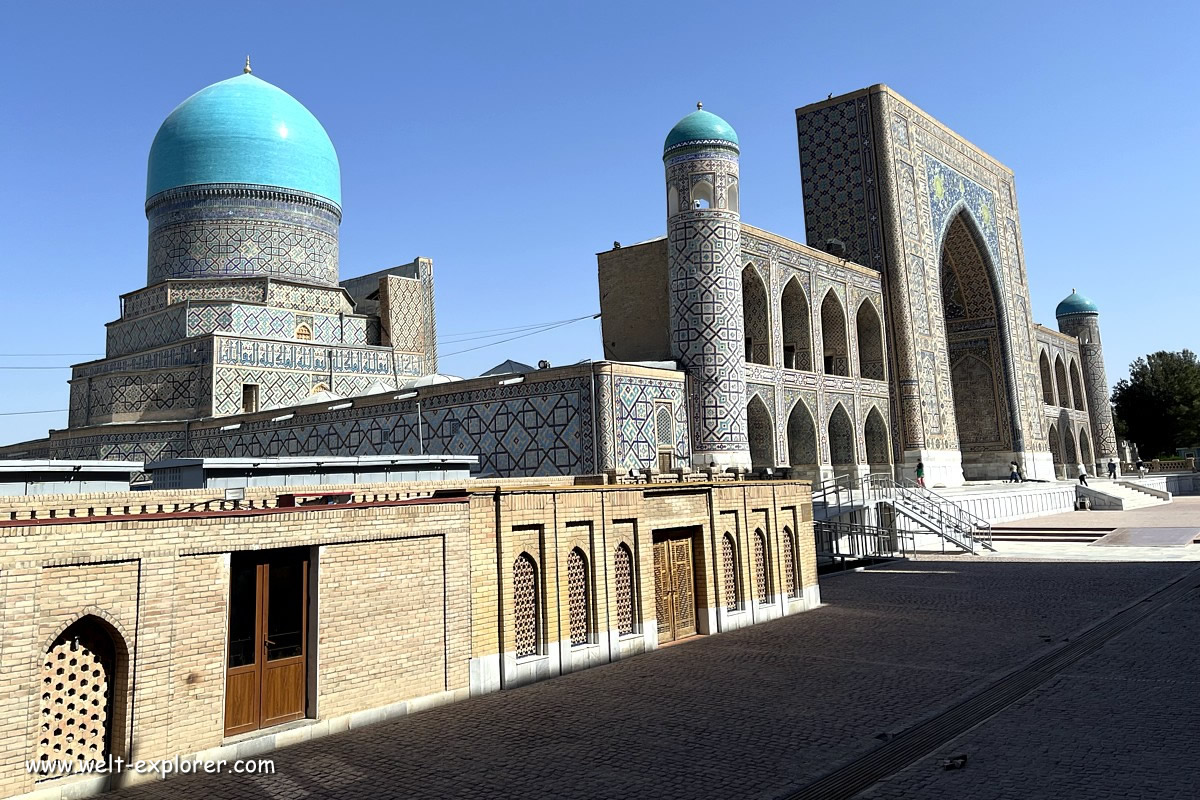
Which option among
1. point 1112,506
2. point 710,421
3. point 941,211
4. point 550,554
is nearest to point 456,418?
point 710,421

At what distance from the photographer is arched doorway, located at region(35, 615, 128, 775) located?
488 centimetres

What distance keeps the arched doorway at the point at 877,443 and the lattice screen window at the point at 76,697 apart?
21.6 m

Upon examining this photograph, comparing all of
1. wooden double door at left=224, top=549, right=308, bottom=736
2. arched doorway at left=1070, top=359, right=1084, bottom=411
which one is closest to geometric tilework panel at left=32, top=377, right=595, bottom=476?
wooden double door at left=224, top=549, right=308, bottom=736

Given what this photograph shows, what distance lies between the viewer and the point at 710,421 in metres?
17.5

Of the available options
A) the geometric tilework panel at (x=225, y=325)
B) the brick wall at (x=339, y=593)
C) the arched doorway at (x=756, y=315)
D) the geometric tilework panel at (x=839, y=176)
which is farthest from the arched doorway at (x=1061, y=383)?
the brick wall at (x=339, y=593)

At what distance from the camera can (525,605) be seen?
770cm

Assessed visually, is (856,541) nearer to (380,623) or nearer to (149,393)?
(380,623)

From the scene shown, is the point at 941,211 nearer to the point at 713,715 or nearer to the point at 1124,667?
the point at 1124,667

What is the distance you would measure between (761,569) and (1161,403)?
1764 inches

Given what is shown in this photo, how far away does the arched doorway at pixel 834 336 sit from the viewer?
76.0 feet

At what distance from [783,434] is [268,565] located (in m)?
15.9

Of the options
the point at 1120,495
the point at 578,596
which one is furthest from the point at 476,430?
the point at 1120,495

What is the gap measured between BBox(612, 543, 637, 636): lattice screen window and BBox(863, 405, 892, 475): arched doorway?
16825mm

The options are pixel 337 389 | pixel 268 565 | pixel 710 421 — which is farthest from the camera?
pixel 337 389
